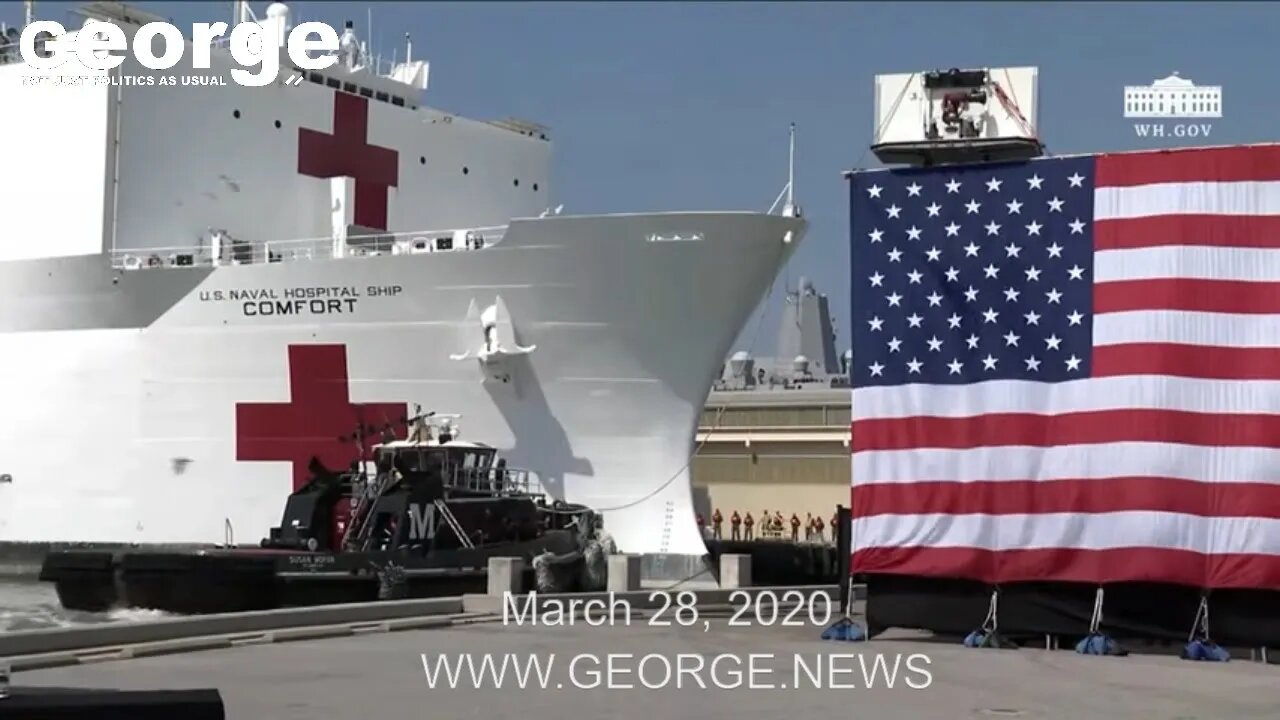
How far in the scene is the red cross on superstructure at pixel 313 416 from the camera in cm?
1675

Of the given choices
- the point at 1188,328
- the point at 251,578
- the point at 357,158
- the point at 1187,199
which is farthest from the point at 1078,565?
the point at 357,158

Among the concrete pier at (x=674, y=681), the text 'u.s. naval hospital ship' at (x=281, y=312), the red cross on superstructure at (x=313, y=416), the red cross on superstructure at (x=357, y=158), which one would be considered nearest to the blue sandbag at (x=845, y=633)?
the concrete pier at (x=674, y=681)

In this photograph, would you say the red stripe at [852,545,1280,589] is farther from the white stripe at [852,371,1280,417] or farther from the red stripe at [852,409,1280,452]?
the white stripe at [852,371,1280,417]

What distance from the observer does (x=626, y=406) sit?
54.1 ft

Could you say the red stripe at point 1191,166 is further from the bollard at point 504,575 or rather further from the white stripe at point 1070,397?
the bollard at point 504,575

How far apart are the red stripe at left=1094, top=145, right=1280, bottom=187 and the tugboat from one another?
20.0 feet

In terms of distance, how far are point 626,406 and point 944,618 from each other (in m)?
6.11

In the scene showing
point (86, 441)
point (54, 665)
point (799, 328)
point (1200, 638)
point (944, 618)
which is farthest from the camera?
point (799, 328)

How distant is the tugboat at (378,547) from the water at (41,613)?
0.31 ft

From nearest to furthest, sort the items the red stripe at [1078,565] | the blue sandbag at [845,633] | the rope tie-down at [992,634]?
the red stripe at [1078,565] → the rope tie-down at [992,634] → the blue sandbag at [845,633]

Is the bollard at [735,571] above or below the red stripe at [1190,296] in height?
below

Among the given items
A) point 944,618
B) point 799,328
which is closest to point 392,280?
point 944,618

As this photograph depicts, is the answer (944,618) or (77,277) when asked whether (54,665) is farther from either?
(77,277)

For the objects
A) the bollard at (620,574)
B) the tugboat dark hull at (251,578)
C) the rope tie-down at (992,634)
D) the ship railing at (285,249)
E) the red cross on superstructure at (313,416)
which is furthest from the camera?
the ship railing at (285,249)
